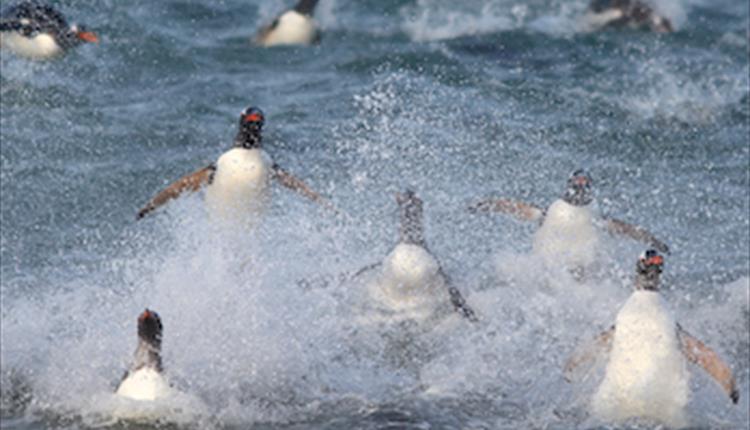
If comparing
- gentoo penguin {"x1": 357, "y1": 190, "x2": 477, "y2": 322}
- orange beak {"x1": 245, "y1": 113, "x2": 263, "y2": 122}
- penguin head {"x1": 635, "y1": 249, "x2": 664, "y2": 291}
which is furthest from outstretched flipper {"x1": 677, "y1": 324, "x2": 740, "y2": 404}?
orange beak {"x1": 245, "y1": 113, "x2": 263, "y2": 122}

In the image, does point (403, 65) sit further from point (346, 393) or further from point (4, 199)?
point (346, 393)

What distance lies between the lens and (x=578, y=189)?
14445mm

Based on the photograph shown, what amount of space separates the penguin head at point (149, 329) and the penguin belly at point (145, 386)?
20cm

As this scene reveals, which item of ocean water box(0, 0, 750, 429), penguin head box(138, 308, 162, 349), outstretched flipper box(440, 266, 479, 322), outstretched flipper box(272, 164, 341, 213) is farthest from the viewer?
outstretched flipper box(272, 164, 341, 213)

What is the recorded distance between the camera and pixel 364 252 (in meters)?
15.0

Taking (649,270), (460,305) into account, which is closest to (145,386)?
(460,305)

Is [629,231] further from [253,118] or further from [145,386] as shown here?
[145,386]

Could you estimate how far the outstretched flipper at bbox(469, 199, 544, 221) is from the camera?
1487cm

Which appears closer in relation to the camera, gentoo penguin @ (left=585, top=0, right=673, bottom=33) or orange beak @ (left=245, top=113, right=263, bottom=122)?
orange beak @ (left=245, top=113, right=263, bottom=122)

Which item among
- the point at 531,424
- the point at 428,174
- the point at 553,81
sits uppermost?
the point at 553,81

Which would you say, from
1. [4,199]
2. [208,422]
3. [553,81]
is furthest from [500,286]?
[553,81]

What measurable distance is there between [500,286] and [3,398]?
14.9 feet

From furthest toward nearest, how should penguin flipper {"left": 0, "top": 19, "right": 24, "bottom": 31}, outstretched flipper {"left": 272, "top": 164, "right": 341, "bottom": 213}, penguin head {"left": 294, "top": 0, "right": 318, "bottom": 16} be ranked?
penguin head {"left": 294, "top": 0, "right": 318, "bottom": 16} → penguin flipper {"left": 0, "top": 19, "right": 24, "bottom": 31} → outstretched flipper {"left": 272, "top": 164, "right": 341, "bottom": 213}

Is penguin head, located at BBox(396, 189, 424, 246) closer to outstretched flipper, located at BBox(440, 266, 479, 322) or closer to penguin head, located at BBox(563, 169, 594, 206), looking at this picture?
outstretched flipper, located at BBox(440, 266, 479, 322)
